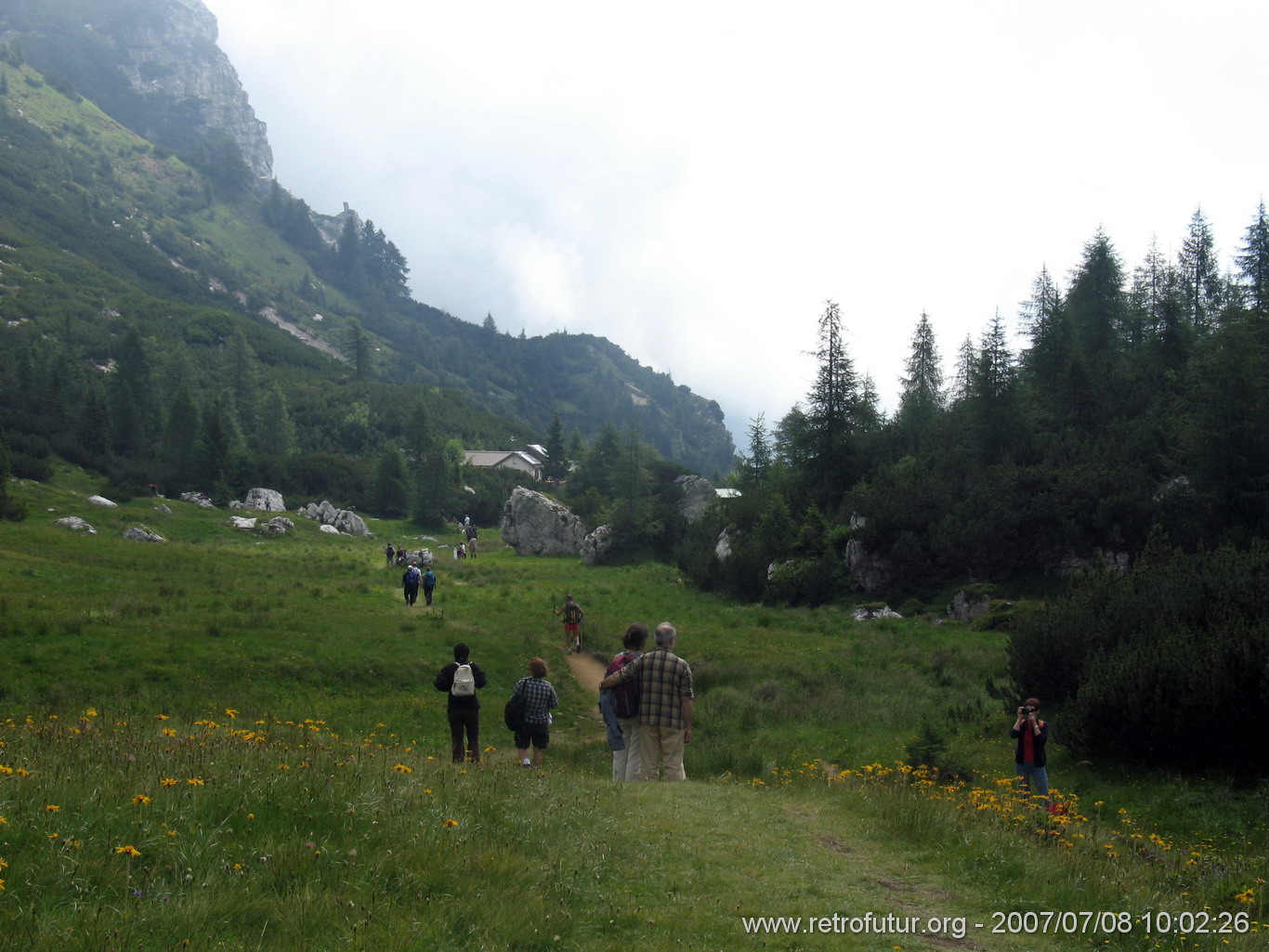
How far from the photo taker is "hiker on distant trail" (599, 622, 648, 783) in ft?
35.9

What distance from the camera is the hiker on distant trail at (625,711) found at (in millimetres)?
10945

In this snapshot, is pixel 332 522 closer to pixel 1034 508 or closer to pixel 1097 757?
pixel 1034 508

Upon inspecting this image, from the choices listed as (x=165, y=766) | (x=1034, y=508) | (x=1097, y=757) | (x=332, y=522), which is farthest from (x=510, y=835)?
(x=332, y=522)

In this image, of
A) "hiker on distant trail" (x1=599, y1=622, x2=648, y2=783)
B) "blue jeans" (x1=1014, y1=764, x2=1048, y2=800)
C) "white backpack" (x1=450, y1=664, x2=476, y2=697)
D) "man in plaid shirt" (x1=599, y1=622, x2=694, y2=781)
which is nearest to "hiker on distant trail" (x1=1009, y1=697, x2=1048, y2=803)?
"blue jeans" (x1=1014, y1=764, x2=1048, y2=800)

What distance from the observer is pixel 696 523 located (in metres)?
53.7

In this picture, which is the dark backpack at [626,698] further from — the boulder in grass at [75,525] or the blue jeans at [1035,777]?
the boulder in grass at [75,525]

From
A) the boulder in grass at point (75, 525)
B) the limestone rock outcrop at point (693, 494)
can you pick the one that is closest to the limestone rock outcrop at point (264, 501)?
the boulder in grass at point (75, 525)

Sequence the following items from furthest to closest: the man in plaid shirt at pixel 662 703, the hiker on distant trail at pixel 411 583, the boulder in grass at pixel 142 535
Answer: the boulder in grass at pixel 142 535, the hiker on distant trail at pixel 411 583, the man in plaid shirt at pixel 662 703

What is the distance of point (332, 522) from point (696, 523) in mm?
31592

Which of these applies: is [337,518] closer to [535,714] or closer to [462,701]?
[462,701]

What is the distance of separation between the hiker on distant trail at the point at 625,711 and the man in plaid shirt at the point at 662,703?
0.50 ft

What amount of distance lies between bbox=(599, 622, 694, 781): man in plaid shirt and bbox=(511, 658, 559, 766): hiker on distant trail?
182cm

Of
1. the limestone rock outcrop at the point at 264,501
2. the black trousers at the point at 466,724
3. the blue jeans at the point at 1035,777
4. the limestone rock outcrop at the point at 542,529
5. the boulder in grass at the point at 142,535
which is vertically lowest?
the blue jeans at the point at 1035,777

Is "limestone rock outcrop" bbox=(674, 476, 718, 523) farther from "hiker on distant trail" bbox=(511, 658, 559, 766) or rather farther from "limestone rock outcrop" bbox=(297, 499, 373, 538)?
"hiker on distant trail" bbox=(511, 658, 559, 766)
